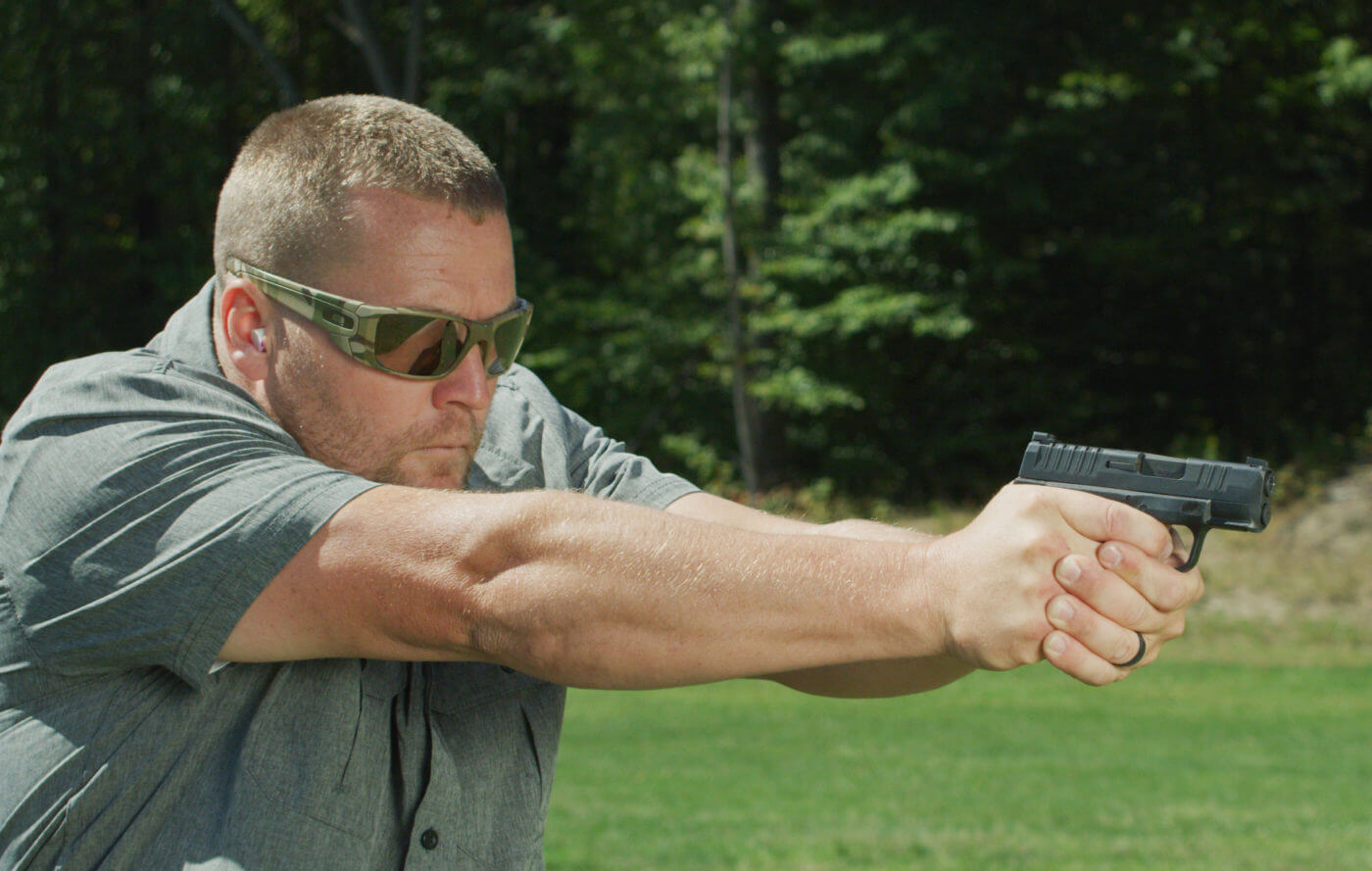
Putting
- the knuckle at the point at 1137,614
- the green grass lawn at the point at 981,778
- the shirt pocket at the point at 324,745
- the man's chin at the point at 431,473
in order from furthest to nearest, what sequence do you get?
the green grass lawn at the point at 981,778 < the man's chin at the point at 431,473 < the knuckle at the point at 1137,614 < the shirt pocket at the point at 324,745

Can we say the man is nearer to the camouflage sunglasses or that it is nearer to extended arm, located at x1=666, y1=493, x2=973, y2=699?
the camouflage sunglasses

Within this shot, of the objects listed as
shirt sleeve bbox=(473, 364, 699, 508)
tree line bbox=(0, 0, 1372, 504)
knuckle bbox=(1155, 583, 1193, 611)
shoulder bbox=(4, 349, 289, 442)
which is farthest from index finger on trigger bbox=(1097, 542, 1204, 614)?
tree line bbox=(0, 0, 1372, 504)

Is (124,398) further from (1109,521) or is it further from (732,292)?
(732,292)

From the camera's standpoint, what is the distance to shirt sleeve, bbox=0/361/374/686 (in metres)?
1.94

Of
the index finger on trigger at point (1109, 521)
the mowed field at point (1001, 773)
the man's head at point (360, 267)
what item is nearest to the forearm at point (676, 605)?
the index finger on trigger at point (1109, 521)

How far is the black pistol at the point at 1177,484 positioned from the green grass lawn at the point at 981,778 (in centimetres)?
467

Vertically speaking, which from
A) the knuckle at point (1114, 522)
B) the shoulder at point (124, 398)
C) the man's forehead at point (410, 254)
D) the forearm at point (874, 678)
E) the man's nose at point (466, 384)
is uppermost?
the man's forehead at point (410, 254)

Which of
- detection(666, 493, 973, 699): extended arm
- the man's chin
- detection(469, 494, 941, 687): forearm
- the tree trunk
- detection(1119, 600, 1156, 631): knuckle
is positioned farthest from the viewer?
the tree trunk

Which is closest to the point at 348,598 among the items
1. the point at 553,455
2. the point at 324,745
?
the point at 324,745

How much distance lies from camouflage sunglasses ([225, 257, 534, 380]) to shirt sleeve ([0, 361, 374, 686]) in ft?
1.09

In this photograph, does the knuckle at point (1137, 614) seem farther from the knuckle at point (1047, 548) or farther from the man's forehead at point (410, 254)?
the man's forehead at point (410, 254)

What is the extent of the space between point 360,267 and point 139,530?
0.59 meters

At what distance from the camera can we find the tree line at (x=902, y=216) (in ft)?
68.3

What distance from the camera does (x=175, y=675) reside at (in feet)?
6.77
